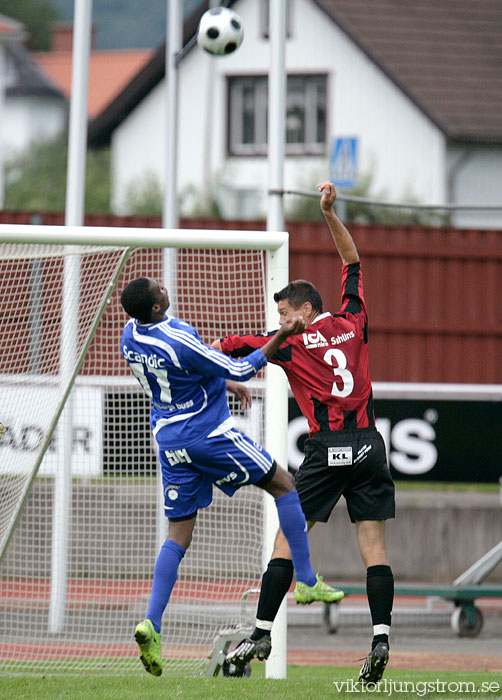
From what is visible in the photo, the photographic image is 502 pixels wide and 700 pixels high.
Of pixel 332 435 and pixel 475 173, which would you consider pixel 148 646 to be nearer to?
pixel 332 435

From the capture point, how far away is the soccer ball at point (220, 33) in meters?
8.76

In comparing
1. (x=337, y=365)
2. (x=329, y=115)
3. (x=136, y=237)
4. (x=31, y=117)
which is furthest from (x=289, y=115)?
(x=31, y=117)

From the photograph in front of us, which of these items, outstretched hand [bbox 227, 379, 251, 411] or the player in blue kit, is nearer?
the player in blue kit

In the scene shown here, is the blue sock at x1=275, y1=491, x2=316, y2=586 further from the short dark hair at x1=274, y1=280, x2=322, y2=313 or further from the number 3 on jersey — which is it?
the short dark hair at x1=274, y1=280, x2=322, y2=313

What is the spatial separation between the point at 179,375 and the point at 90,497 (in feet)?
11.1

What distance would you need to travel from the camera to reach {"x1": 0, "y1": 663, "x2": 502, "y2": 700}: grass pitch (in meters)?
6.24

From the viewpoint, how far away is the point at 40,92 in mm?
63094

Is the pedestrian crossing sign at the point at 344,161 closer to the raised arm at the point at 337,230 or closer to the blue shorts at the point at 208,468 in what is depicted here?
the raised arm at the point at 337,230

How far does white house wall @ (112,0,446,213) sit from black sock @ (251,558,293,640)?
22.9m

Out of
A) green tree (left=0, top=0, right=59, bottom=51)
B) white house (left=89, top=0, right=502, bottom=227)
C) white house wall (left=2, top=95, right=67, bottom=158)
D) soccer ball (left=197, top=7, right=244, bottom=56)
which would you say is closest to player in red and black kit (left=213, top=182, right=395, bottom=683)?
soccer ball (left=197, top=7, right=244, bottom=56)

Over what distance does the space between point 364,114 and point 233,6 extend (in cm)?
432

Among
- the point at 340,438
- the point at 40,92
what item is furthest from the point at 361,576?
the point at 40,92

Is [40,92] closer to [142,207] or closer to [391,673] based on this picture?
[142,207]

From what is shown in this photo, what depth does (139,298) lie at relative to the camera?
6055mm
